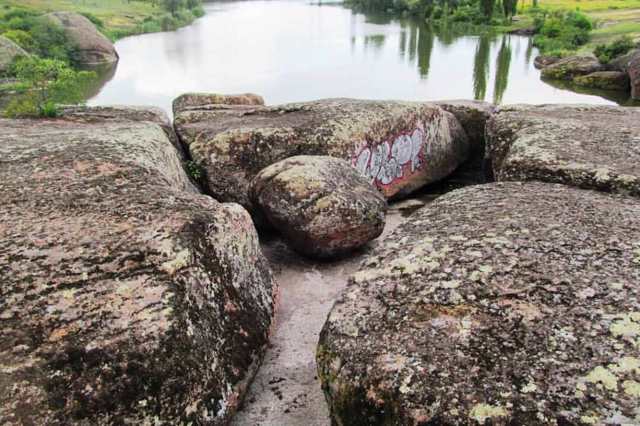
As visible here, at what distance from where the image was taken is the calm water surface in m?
28.8

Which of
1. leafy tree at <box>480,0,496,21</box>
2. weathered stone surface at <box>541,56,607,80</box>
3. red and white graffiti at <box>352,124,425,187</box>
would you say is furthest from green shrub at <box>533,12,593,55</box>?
red and white graffiti at <box>352,124,425,187</box>

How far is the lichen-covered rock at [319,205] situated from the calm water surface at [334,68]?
1877 centimetres

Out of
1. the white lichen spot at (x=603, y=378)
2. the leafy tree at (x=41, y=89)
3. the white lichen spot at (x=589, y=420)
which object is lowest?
the white lichen spot at (x=589, y=420)

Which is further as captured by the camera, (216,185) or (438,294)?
(216,185)

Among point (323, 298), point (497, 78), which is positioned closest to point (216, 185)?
point (323, 298)

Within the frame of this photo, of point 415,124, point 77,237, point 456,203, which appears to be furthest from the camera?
point 415,124

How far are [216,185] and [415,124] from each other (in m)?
4.19

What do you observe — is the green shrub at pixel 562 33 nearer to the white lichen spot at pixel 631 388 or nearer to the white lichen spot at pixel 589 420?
the white lichen spot at pixel 631 388

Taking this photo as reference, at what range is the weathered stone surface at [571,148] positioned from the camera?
591cm

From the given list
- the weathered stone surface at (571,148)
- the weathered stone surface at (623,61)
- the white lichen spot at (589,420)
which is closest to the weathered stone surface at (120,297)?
the white lichen spot at (589,420)

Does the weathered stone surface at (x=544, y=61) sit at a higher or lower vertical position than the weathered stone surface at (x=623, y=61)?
lower

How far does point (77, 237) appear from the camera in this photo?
4.52 meters

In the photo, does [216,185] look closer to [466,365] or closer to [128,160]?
[128,160]

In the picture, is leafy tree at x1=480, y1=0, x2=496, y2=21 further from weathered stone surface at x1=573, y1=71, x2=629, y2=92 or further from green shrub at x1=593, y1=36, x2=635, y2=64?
weathered stone surface at x1=573, y1=71, x2=629, y2=92
